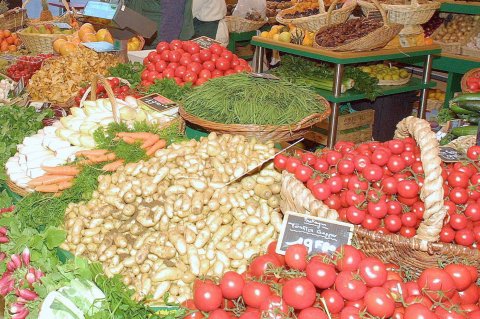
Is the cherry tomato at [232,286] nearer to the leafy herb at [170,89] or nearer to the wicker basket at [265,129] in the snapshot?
the wicker basket at [265,129]

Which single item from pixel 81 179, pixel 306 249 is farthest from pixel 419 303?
pixel 81 179

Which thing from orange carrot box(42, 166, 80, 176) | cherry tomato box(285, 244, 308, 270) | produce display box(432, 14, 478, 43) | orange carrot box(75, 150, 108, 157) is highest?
cherry tomato box(285, 244, 308, 270)

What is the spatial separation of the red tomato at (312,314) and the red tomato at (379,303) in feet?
0.40

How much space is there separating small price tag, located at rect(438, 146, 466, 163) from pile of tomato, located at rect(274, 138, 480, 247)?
6 centimetres

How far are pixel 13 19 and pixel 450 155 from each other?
6.29 m

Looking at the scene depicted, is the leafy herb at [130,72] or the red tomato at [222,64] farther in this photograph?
the leafy herb at [130,72]

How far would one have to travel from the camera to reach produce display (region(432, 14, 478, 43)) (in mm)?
6905

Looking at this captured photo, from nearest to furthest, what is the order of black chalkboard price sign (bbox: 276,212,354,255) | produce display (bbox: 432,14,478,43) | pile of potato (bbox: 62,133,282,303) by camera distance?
black chalkboard price sign (bbox: 276,212,354,255), pile of potato (bbox: 62,133,282,303), produce display (bbox: 432,14,478,43)

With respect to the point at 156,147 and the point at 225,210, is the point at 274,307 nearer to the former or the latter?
the point at 225,210

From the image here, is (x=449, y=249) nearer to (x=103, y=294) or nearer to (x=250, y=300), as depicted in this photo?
(x=250, y=300)

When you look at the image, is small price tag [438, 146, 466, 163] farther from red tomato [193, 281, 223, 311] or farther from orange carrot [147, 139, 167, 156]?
orange carrot [147, 139, 167, 156]

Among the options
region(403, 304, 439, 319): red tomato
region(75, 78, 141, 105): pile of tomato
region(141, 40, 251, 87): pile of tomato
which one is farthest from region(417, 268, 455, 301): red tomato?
region(141, 40, 251, 87): pile of tomato

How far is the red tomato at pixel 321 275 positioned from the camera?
5.07ft

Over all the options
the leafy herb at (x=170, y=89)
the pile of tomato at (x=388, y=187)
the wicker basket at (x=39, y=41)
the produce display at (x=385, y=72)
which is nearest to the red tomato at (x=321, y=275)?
the pile of tomato at (x=388, y=187)
